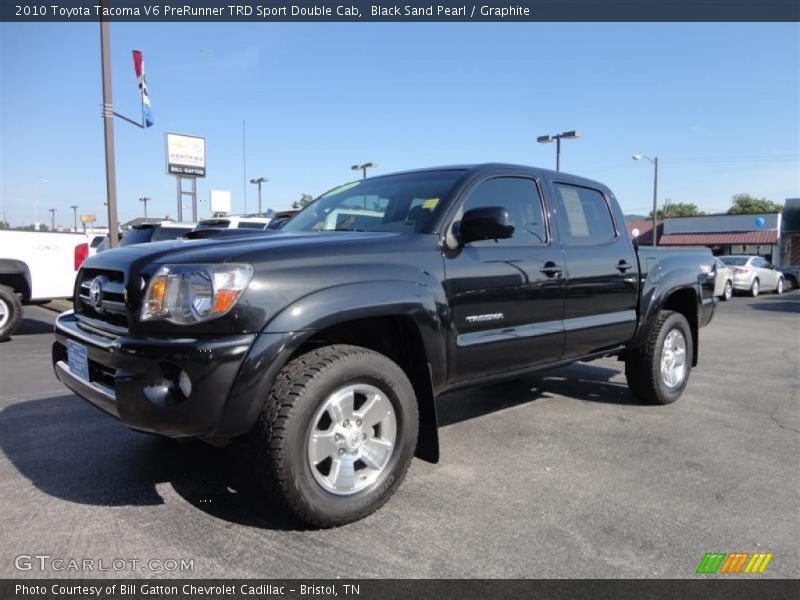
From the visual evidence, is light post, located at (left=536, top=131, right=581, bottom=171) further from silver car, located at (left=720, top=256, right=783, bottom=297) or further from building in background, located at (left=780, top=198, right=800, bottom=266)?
building in background, located at (left=780, top=198, right=800, bottom=266)

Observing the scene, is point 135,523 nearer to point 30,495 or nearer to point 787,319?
point 30,495

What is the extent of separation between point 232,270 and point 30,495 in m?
1.83

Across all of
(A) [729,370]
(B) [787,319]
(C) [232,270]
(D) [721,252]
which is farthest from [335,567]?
(D) [721,252]

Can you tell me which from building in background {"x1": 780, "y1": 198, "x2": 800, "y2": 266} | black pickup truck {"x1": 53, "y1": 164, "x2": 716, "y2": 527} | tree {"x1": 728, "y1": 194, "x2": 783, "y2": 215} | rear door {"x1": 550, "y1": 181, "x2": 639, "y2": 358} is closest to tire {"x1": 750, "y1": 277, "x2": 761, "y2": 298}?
rear door {"x1": 550, "y1": 181, "x2": 639, "y2": 358}

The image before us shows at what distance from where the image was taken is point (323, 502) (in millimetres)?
2791

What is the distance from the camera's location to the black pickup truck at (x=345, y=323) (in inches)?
102

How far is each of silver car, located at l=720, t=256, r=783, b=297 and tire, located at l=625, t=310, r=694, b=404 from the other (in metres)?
16.8

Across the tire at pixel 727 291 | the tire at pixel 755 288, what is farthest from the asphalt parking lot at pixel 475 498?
the tire at pixel 755 288

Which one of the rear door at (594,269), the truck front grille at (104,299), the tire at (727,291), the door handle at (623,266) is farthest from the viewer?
the tire at (727,291)

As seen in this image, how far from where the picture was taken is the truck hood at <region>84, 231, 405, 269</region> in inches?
108

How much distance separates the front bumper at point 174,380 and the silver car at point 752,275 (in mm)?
20944

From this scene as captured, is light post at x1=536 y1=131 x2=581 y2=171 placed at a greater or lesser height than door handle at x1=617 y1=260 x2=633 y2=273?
greater

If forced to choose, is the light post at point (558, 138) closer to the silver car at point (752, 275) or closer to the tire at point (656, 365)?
the silver car at point (752, 275)

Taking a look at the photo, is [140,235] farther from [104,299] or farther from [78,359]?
[104,299]
